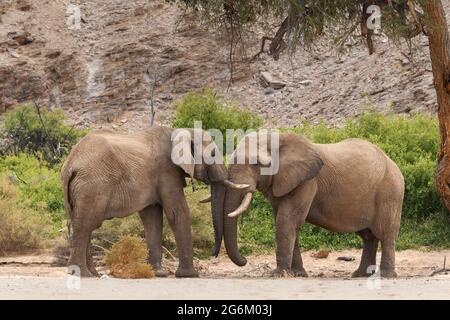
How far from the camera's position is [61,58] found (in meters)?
41.7

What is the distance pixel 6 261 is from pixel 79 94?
23.5 m

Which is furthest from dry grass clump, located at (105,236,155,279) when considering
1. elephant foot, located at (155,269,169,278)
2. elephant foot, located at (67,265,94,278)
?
elephant foot, located at (155,269,169,278)

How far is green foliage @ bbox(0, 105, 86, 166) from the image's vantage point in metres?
28.8

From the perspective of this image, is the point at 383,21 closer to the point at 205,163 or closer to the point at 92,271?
the point at 205,163

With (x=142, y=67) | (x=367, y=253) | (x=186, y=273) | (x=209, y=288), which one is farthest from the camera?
(x=142, y=67)

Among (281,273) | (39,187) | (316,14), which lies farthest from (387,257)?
(39,187)

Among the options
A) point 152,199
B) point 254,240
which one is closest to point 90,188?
point 152,199

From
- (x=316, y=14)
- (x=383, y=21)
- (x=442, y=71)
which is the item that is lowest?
(x=442, y=71)

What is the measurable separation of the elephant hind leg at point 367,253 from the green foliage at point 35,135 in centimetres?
1259

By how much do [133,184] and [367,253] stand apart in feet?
10.7

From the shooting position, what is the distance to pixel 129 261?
14117 millimetres

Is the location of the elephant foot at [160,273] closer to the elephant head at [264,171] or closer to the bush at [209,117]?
the elephant head at [264,171]

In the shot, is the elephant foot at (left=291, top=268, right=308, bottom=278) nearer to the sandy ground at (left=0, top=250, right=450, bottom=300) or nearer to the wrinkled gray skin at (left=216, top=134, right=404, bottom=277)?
the wrinkled gray skin at (left=216, top=134, right=404, bottom=277)

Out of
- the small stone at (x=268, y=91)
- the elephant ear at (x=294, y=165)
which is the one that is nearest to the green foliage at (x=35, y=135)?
the small stone at (x=268, y=91)
